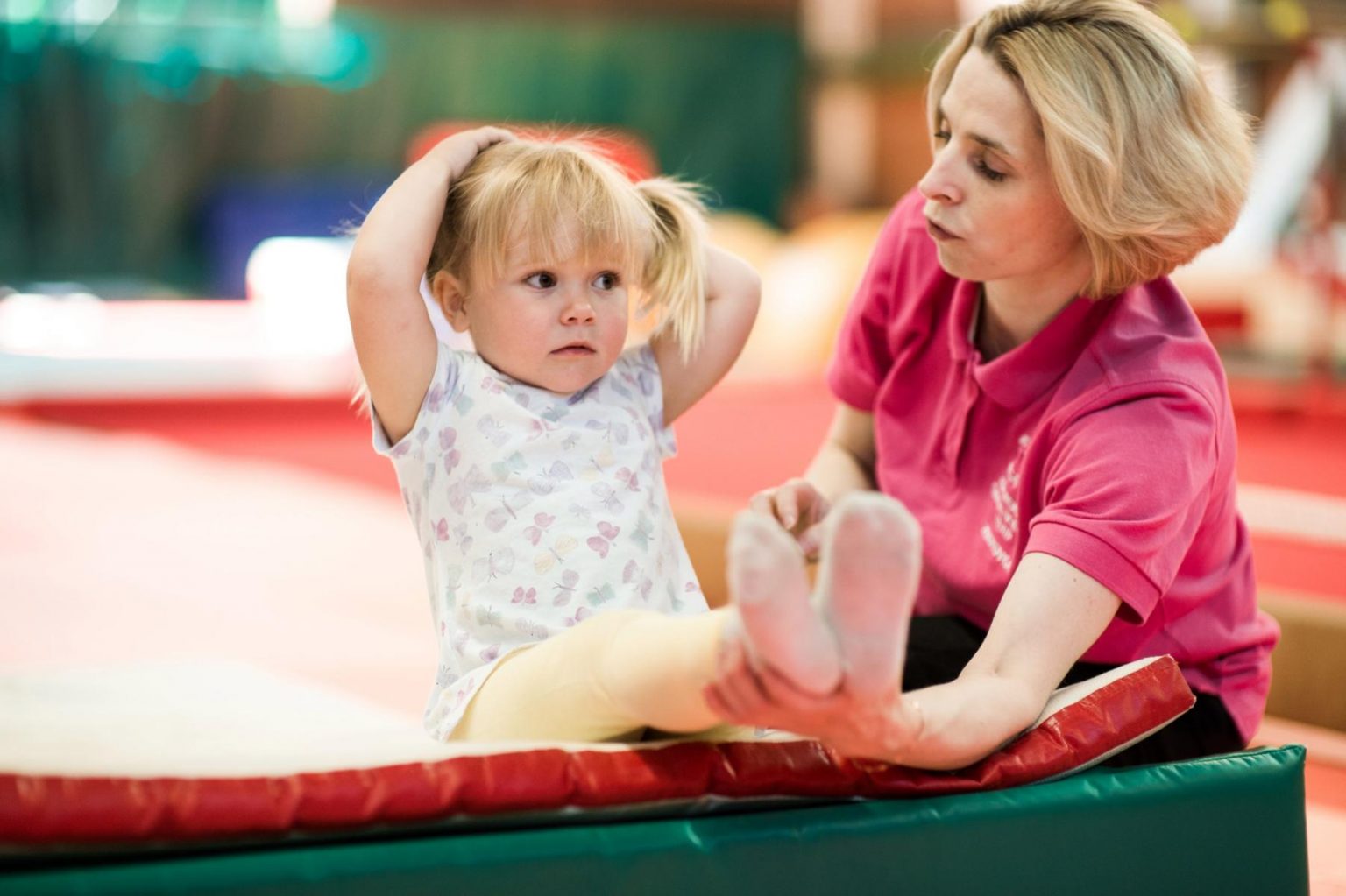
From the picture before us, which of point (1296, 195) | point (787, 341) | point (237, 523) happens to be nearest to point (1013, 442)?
point (237, 523)

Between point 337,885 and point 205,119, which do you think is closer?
point 337,885

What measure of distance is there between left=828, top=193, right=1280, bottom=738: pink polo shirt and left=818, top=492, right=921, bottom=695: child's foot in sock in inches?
13.8

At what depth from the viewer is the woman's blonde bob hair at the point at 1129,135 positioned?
1.54 meters

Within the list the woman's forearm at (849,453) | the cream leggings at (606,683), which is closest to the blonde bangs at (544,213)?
the cream leggings at (606,683)

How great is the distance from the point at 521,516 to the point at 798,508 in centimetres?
29

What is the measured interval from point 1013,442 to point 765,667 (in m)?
0.67

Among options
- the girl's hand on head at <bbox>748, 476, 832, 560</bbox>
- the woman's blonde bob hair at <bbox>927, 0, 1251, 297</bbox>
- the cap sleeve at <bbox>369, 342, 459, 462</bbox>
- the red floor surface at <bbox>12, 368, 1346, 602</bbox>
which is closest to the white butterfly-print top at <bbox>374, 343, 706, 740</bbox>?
the cap sleeve at <bbox>369, 342, 459, 462</bbox>

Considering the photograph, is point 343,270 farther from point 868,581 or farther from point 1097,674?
point 868,581

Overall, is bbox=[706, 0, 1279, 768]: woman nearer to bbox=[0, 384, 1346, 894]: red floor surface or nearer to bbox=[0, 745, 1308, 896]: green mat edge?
bbox=[0, 745, 1308, 896]: green mat edge

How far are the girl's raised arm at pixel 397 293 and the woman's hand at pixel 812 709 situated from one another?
1.71ft

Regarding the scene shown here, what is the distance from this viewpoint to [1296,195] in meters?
6.96

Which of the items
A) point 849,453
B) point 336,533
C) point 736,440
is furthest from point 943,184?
point 736,440

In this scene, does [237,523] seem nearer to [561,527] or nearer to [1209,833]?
[561,527]

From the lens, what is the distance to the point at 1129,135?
5.07ft
